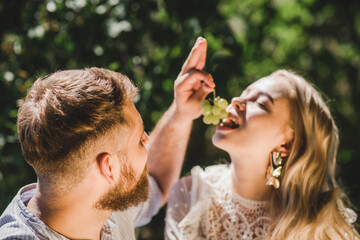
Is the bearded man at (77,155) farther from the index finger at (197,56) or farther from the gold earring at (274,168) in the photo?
the gold earring at (274,168)

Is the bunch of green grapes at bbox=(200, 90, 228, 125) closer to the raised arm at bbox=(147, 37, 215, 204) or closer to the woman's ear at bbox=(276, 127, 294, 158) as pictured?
the raised arm at bbox=(147, 37, 215, 204)

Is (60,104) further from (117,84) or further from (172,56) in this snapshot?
(172,56)

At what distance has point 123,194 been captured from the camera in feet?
4.95

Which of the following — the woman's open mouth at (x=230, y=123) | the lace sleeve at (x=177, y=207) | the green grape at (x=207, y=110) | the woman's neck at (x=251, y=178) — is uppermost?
the green grape at (x=207, y=110)

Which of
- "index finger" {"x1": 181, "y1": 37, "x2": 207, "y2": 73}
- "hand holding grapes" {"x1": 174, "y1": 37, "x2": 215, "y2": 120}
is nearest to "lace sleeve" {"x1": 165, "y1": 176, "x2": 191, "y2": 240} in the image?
"hand holding grapes" {"x1": 174, "y1": 37, "x2": 215, "y2": 120}

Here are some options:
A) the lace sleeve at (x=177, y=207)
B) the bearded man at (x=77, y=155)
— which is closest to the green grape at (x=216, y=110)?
the bearded man at (x=77, y=155)

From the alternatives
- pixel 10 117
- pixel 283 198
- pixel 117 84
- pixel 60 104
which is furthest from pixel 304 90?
pixel 10 117

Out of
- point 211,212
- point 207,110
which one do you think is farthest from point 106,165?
point 211,212

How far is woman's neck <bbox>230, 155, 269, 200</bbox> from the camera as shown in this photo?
1.84 metres

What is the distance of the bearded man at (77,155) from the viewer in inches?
50.0

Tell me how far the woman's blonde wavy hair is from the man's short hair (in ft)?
3.30

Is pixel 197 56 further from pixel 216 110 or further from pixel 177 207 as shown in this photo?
pixel 177 207

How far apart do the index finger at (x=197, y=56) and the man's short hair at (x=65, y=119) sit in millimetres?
515

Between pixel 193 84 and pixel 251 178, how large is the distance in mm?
607
